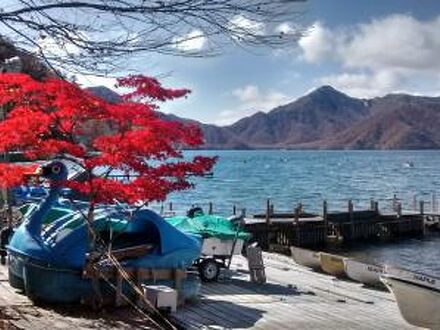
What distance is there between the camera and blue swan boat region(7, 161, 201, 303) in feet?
38.3

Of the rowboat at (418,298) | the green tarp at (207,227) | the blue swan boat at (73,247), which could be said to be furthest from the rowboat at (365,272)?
the blue swan boat at (73,247)

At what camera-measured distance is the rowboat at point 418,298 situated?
13.7m

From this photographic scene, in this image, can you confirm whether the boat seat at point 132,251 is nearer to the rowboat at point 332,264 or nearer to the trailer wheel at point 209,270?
the trailer wheel at point 209,270

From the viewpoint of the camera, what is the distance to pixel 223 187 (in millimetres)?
116312

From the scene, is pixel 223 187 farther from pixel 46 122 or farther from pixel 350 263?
pixel 46 122

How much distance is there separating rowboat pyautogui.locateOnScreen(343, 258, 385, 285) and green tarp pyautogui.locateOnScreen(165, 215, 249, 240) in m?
3.74

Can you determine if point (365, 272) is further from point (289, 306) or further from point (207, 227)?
point (289, 306)

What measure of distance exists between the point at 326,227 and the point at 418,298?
29020 millimetres

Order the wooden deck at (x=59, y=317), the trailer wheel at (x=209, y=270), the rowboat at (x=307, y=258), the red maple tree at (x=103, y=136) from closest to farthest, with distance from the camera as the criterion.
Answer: the wooden deck at (x=59, y=317), the red maple tree at (x=103, y=136), the trailer wheel at (x=209, y=270), the rowboat at (x=307, y=258)

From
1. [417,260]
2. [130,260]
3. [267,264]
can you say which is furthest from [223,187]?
[130,260]

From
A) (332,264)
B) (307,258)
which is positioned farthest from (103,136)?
(307,258)

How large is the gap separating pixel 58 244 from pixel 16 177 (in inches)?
53.4

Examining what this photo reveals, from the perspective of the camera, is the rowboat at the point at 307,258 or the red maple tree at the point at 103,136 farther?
the rowboat at the point at 307,258

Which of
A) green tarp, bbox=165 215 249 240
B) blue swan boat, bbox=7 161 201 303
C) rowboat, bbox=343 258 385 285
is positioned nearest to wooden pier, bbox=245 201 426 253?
rowboat, bbox=343 258 385 285
